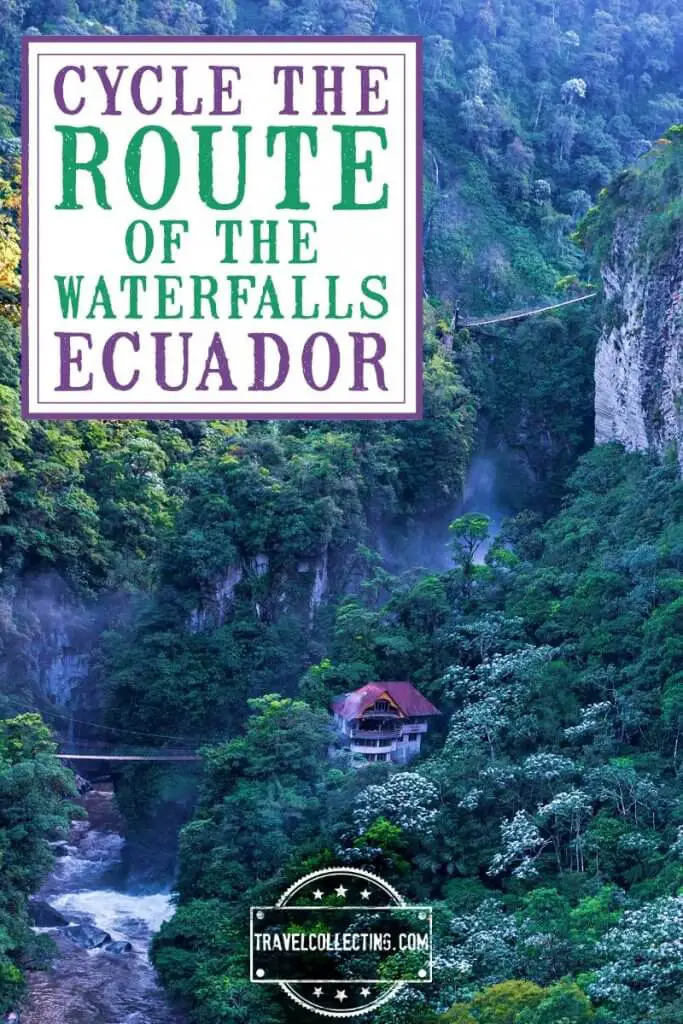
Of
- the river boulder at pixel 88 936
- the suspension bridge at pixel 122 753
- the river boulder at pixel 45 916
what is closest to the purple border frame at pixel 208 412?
→ the river boulder at pixel 88 936

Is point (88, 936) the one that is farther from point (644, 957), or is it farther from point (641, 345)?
point (641, 345)

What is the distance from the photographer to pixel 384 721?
60.2 ft

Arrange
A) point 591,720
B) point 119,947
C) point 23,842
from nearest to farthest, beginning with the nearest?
point 23,842 < point 591,720 < point 119,947

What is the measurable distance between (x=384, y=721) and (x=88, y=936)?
3.22m

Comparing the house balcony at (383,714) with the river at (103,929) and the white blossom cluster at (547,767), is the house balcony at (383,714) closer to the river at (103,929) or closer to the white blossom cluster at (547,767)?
the white blossom cluster at (547,767)

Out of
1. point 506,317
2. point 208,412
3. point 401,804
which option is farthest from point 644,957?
point 506,317

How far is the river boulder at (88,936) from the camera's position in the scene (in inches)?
698

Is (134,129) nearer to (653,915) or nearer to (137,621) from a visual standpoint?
(653,915)

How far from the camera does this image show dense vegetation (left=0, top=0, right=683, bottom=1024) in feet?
49.8

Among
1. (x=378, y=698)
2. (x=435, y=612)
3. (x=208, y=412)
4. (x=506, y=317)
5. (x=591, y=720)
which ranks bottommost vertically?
(x=591, y=720)

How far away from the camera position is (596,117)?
31.3 metres

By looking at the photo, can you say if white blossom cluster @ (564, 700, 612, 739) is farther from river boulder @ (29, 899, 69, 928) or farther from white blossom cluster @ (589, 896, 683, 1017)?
river boulder @ (29, 899, 69, 928)

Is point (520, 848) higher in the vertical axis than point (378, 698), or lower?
lower

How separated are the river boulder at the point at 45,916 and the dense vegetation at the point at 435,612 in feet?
4.98
